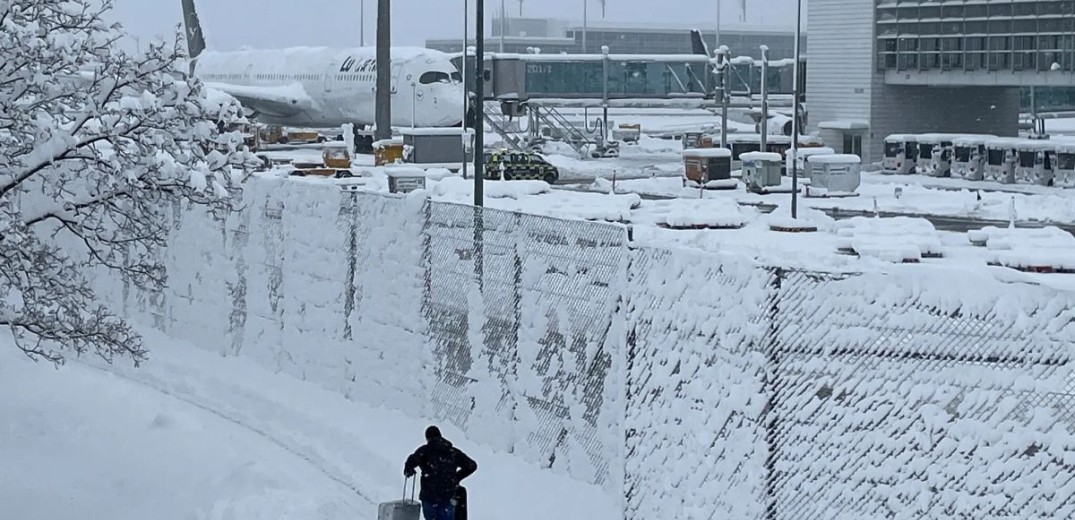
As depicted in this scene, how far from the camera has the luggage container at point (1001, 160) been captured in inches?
2207

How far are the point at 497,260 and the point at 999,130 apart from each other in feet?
197

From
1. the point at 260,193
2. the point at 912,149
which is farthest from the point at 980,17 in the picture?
the point at 260,193

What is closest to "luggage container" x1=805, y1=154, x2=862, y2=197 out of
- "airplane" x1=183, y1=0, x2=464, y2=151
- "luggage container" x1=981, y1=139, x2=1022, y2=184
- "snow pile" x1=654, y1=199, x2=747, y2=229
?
"luggage container" x1=981, y1=139, x2=1022, y2=184

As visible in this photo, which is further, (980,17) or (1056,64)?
(980,17)

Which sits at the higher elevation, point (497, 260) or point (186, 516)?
point (497, 260)

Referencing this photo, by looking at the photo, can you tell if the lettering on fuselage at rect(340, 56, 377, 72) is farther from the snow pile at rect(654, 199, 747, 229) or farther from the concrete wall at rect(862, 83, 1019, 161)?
the snow pile at rect(654, 199, 747, 229)

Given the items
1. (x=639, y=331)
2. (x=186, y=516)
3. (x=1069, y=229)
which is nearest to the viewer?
(x=639, y=331)

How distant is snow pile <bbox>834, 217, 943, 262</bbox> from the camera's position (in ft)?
103

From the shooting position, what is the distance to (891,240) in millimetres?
32844

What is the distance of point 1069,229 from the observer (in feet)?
130

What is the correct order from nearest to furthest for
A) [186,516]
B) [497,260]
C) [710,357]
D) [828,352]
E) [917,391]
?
[917,391]
[828,352]
[710,357]
[186,516]
[497,260]

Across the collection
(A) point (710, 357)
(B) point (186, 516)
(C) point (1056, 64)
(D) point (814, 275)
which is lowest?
(B) point (186, 516)

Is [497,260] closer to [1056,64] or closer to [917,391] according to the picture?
[917,391]

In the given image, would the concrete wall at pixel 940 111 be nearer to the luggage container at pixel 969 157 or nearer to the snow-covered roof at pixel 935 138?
the snow-covered roof at pixel 935 138
